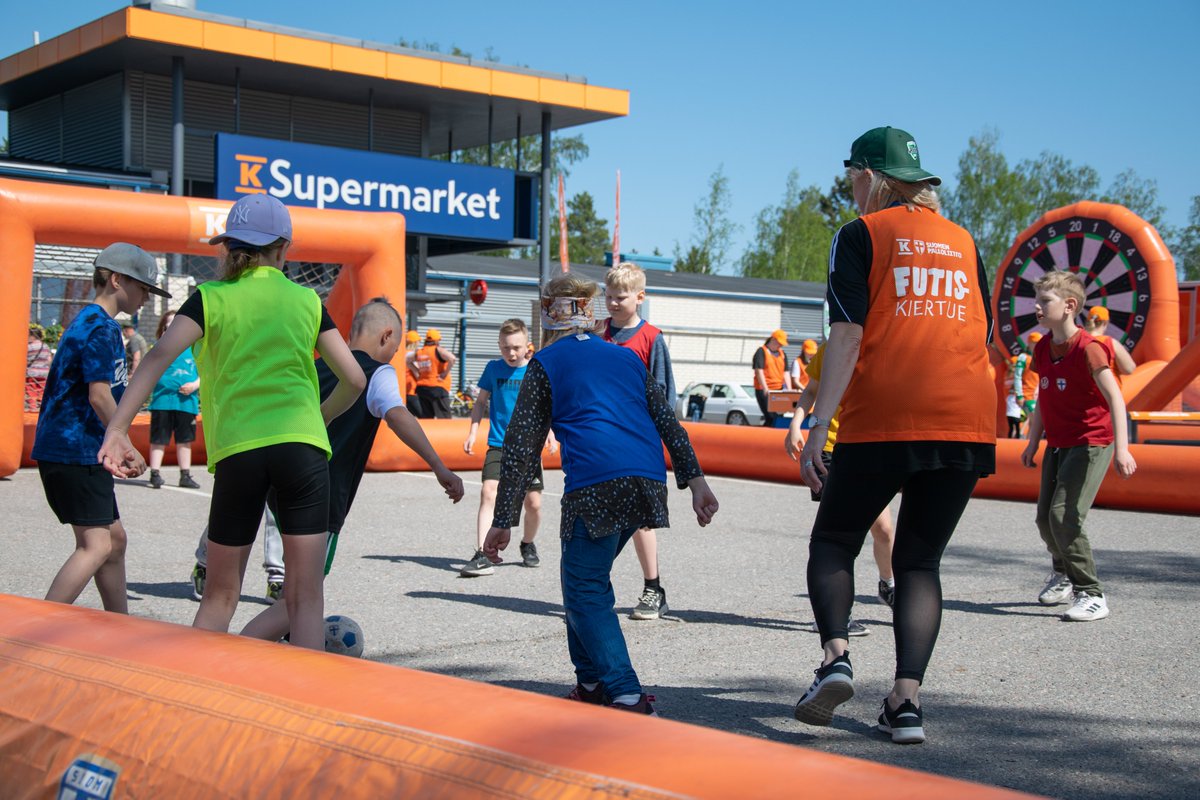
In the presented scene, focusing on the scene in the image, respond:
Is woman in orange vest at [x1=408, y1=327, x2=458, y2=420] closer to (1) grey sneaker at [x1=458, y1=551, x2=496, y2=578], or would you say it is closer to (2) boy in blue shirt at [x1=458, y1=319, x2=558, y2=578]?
(2) boy in blue shirt at [x1=458, y1=319, x2=558, y2=578]

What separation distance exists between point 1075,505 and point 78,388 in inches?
186

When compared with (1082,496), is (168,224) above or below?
above

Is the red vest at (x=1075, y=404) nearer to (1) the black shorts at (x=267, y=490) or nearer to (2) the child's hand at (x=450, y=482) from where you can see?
(2) the child's hand at (x=450, y=482)

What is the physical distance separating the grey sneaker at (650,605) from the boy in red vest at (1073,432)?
207 centimetres

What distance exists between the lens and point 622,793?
6.66 feet

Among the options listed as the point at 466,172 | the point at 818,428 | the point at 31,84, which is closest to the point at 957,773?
the point at 818,428

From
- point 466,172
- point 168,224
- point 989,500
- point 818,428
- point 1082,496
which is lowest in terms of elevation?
point 989,500

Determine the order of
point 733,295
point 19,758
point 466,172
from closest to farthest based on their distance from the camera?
1. point 19,758
2. point 466,172
3. point 733,295

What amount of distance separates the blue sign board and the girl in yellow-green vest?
1590 centimetres

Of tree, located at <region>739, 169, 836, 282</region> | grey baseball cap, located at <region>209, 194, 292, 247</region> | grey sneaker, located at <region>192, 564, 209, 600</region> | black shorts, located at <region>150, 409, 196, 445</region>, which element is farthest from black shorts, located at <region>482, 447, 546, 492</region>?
tree, located at <region>739, 169, 836, 282</region>

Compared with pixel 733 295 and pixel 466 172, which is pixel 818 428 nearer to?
pixel 466 172

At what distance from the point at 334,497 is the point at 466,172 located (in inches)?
711

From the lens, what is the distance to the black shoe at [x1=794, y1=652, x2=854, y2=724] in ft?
12.5

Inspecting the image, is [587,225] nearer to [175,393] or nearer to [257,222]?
[175,393]
